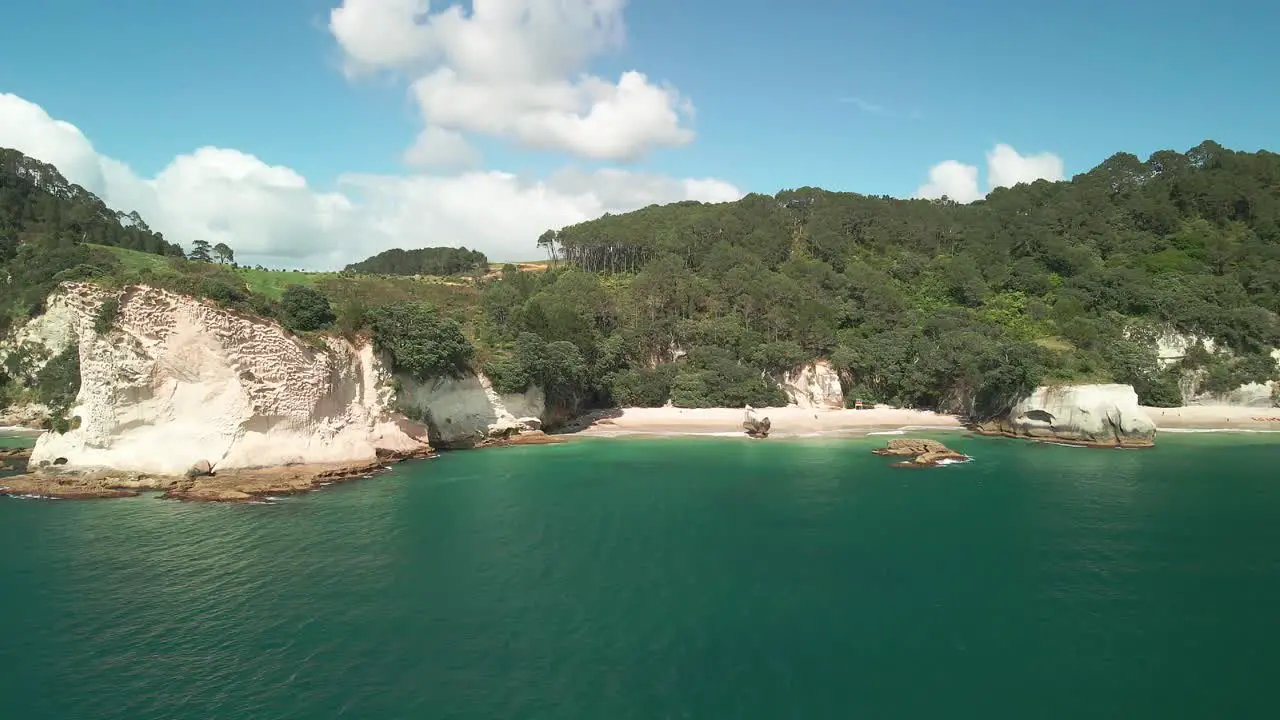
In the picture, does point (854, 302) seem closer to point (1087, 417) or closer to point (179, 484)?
point (1087, 417)

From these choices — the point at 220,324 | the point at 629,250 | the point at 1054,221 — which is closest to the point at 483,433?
the point at 220,324

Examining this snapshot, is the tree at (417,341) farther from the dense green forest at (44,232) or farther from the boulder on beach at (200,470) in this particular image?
the dense green forest at (44,232)

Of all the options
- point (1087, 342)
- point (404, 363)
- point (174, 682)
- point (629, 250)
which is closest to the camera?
point (174, 682)

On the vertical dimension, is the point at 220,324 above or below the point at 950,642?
above

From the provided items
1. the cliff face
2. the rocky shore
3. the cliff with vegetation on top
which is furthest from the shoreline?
the cliff face

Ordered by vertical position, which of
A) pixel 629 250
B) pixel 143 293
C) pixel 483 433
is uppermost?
pixel 629 250

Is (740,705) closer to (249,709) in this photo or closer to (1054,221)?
(249,709)
